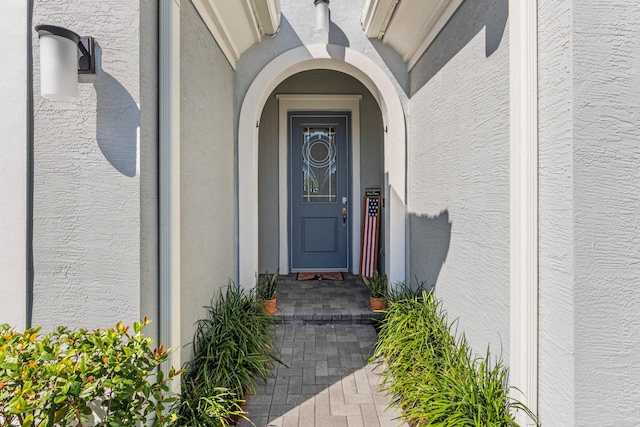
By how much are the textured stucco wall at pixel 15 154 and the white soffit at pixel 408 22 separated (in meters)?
2.50

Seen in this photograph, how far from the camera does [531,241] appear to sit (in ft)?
5.31

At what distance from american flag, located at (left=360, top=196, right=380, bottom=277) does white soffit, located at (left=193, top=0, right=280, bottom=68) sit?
8.24 ft

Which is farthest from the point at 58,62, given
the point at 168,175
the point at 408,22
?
the point at 408,22

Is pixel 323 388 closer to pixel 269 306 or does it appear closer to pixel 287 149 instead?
pixel 269 306

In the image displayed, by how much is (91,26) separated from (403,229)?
300cm

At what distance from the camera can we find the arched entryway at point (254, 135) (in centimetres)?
376

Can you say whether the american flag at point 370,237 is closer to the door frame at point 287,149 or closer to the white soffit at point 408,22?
the door frame at point 287,149

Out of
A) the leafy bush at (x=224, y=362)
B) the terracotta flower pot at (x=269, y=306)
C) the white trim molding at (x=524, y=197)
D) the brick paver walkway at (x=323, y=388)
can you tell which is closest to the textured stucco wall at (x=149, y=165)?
the leafy bush at (x=224, y=362)

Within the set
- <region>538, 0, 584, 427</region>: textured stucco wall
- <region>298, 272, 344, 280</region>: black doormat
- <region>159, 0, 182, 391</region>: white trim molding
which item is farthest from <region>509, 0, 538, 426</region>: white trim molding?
<region>298, 272, 344, 280</region>: black doormat

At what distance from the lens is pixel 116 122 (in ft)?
5.67

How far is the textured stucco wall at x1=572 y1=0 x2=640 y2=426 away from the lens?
1.42 meters

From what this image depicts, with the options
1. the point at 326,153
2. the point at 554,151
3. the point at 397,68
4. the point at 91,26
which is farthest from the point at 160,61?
the point at 326,153

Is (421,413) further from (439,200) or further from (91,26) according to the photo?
(91,26)

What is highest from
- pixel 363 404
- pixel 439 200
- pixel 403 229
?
pixel 439 200
